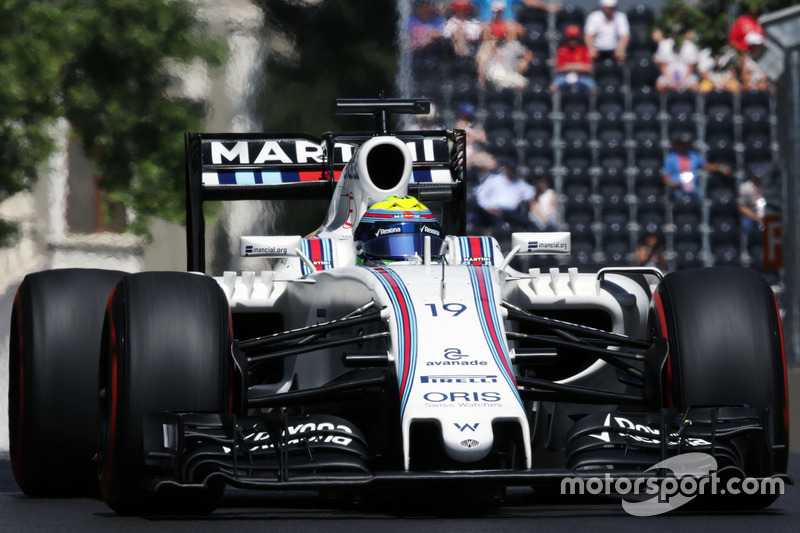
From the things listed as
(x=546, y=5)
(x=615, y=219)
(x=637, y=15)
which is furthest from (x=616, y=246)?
(x=546, y=5)

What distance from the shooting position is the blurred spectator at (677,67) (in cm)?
1939

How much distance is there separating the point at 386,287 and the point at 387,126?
287 centimetres

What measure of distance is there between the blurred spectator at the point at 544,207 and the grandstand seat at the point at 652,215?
3.44ft

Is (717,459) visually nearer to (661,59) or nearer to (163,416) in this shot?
(163,416)

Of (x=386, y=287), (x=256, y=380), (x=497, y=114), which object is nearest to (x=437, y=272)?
(x=386, y=287)

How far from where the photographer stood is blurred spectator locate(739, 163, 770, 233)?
19062 millimetres

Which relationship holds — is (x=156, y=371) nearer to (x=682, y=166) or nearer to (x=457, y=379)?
(x=457, y=379)

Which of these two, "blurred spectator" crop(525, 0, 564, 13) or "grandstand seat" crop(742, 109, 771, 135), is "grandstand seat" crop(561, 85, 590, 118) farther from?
"grandstand seat" crop(742, 109, 771, 135)

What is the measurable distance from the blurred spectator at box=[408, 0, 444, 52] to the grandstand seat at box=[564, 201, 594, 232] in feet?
8.74

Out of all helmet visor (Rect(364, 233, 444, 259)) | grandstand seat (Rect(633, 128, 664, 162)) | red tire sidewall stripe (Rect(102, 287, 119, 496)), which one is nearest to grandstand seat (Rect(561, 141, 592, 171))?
grandstand seat (Rect(633, 128, 664, 162))

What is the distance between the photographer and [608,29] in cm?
1934

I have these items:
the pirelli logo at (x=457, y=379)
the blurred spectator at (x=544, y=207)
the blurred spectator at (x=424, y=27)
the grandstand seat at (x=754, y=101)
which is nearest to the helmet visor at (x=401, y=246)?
the pirelli logo at (x=457, y=379)

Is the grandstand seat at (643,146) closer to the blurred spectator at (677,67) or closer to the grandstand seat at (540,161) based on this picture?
the blurred spectator at (677,67)

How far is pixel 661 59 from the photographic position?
768 inches
